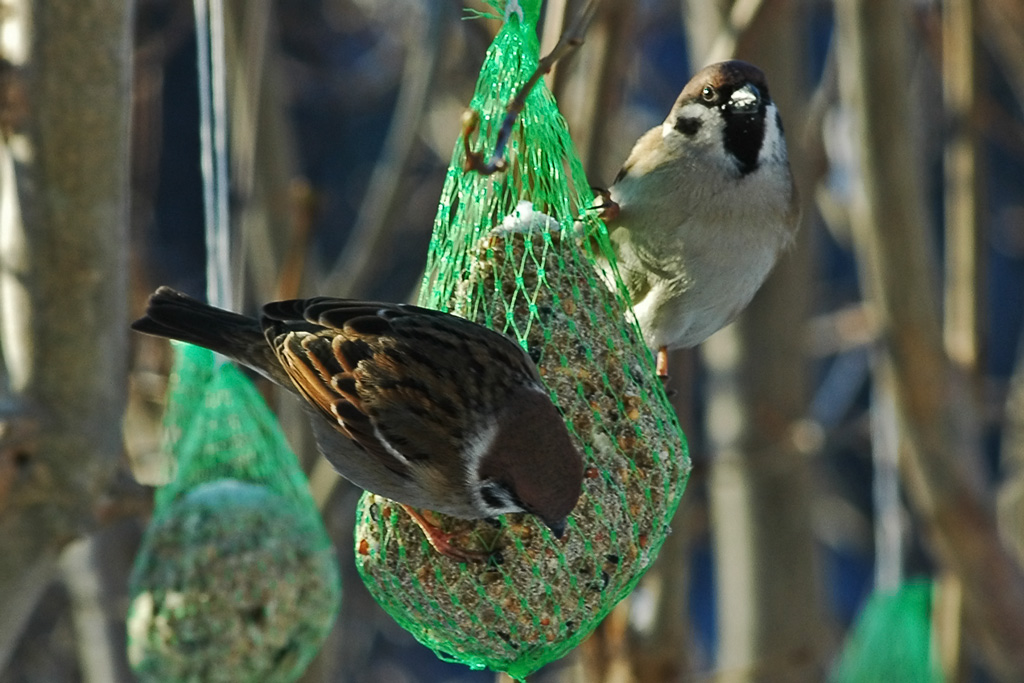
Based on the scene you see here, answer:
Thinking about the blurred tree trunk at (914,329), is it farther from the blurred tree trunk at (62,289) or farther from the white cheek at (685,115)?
the blurred tree trunk at (62,289)

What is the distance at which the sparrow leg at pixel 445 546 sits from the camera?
85.3 inches

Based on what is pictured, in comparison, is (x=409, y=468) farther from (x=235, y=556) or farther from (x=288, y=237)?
(x=288, y=237)

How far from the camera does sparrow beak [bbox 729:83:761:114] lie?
250 centimetres

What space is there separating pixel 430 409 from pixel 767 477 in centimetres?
218

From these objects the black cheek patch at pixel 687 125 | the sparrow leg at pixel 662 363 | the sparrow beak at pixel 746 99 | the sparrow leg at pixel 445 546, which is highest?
the sparrow beak at pixel 746 99

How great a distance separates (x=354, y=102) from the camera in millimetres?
7332

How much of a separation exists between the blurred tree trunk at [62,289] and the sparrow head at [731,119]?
107 centimetres

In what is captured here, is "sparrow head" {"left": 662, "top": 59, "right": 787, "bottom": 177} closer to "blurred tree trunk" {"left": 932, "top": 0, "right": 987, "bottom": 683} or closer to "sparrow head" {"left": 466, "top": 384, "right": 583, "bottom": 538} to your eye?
"sparrow head" {"left": 466, "top": 384, "right": 583, "bottom": 538}

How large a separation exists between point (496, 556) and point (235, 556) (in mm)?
830

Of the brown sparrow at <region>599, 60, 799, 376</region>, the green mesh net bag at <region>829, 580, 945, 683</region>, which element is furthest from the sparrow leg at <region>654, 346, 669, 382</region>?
the green mesh net bag at <region>829, 580, 945, 683</region>

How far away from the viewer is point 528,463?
199 cm

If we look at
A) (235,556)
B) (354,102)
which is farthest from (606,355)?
(354,102)

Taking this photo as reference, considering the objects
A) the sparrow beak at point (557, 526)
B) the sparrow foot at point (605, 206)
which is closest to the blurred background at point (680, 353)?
the sparrow foot at point (605, 206)

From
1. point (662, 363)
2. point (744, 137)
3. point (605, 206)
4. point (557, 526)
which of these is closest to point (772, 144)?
point (744, 137)
